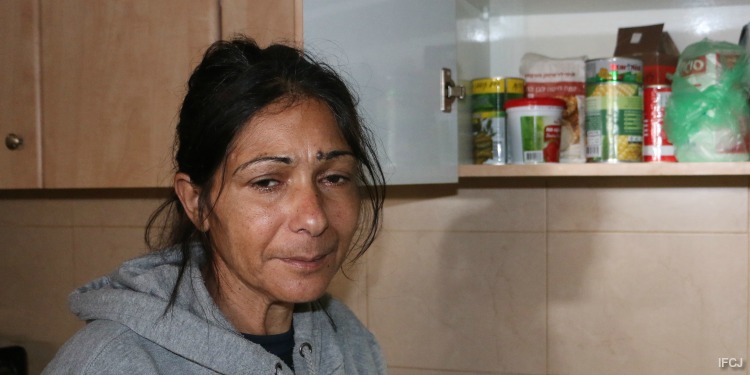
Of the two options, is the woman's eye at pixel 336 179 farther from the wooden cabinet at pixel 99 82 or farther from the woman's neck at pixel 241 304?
the wooden cabinet at pixel 99 82

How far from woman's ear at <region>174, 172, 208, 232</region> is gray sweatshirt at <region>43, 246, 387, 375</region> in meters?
0.05

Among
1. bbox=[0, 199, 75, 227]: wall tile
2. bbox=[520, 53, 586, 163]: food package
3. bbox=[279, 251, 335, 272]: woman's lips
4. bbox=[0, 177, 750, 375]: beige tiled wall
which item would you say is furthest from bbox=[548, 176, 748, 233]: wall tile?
bbox=[0, 199, 75, 227]: wall tile

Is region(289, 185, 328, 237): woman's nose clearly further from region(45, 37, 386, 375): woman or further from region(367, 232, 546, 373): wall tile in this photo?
region(367, 232, 546, 373): wall tile

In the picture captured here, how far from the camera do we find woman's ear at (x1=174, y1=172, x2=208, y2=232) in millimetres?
921

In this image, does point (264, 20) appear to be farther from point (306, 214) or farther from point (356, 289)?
point (356, 289)

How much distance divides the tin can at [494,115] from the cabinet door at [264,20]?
44cm

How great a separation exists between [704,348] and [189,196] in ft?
3.37

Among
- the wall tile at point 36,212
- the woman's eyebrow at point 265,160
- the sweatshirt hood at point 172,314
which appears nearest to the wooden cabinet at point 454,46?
the woman's eyebrow at point 265,160

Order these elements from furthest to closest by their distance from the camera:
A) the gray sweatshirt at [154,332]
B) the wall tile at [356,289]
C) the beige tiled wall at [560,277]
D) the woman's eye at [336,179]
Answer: the wall tile at [356,289]
the beige tiled wall at [560,277]
the woman's eye at [336,179]
the gray sweatshirt at [154,332]

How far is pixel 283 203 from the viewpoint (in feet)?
2.84

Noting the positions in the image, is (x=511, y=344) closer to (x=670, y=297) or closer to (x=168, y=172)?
(x=670, y=297)

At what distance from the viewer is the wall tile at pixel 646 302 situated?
4.77ft

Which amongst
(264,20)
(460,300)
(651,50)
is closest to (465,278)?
(460,300)

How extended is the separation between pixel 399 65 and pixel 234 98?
0.35 metres
